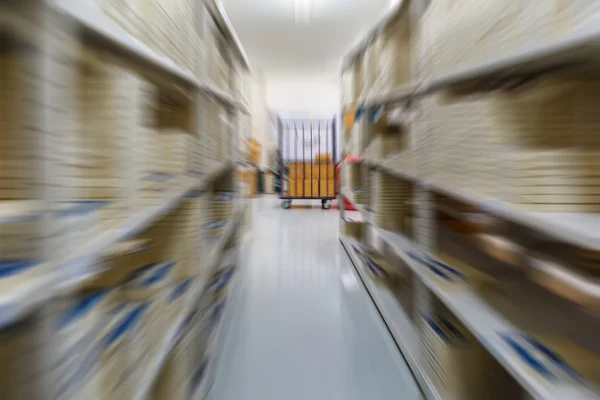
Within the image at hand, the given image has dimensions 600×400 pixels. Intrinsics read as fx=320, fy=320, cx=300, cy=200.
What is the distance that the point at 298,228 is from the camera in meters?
4.21

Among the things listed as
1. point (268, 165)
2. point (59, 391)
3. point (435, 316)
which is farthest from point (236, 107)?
point (268, 165)

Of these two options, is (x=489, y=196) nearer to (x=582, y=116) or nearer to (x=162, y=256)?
(x=582, y=116)

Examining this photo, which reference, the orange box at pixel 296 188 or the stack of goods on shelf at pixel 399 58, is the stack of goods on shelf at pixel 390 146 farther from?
the orange box at pixel 296 188

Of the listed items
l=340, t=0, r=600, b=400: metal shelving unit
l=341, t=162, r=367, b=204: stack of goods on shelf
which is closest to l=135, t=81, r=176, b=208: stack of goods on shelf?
l=340, t=0, r=600, b=400: metal shelving unit

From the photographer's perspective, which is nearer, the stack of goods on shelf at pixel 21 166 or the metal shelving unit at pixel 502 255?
the stack of goods on shelf at pixel 21 166

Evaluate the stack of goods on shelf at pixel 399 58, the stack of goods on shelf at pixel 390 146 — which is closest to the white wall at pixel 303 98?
the stack of goods on shelf at pixel 390 146

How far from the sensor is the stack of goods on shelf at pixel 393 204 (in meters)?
1.95

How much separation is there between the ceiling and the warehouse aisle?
11.8 feet

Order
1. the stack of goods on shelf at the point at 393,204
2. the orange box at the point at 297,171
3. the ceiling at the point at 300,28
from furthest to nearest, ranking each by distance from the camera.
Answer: the orange box at the point at 297,171 → the ceiling at the point at 300,28 → the stack of goods on shelf at the point at 393,204

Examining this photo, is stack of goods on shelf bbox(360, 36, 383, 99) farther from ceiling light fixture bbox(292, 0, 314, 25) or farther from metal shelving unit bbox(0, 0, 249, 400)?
ceiling light fixture bbox(292, 0, 314, 25)

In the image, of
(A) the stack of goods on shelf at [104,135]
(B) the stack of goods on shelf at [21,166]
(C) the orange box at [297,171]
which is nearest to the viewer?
(B) the stack of goods on shelf at [21,166]

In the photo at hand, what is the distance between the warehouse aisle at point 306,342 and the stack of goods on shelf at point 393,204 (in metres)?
0.48

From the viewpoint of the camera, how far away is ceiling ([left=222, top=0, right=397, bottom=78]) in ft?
16.5

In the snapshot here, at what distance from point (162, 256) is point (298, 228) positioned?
315cm
